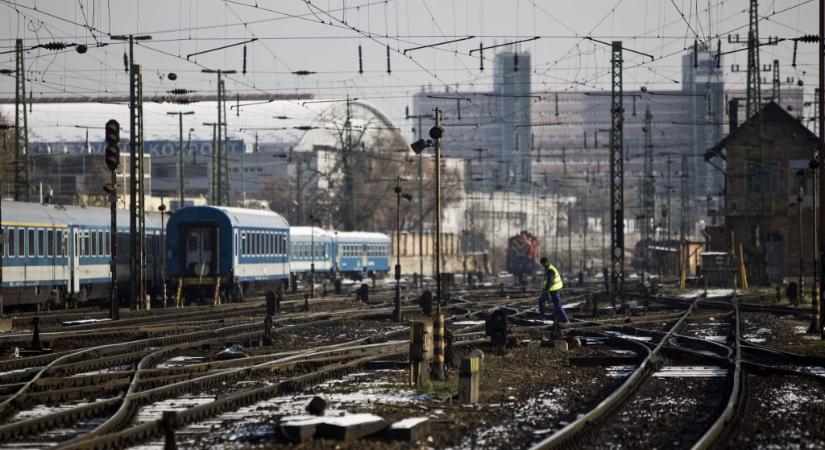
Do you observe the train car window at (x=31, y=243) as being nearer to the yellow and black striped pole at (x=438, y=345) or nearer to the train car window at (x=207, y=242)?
the train car window at (x=207, y=242)

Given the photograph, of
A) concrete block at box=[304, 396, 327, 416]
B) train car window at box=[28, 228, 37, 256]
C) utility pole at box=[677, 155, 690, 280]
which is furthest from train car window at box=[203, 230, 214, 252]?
concrete block at box=[304, 396, 327, 416]

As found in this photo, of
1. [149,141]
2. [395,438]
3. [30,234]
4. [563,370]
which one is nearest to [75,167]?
[149,141]

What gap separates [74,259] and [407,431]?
102 feet

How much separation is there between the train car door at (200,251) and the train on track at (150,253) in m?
0.03

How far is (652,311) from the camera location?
42.4 meters

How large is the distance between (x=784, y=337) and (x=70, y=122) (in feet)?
343

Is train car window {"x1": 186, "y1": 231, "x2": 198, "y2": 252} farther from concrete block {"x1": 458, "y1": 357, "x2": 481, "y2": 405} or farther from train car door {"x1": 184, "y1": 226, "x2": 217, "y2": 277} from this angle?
concrete block {"x1": 458, "y1": 357, "x2": 481, "y2": 405}

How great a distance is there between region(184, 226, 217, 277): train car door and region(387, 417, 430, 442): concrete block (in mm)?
33739

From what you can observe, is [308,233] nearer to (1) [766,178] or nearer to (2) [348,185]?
(2) [348,185]

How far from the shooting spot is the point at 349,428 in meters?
12.9

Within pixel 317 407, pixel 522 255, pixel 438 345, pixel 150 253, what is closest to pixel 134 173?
pixel 150 253

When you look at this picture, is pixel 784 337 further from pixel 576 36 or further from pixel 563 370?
pixel 576 36

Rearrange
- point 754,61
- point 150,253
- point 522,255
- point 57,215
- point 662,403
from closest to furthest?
point 662,403 < point 57,215 < point 150,253 < point 754,61 < point 522,255

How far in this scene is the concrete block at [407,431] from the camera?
1312cm
